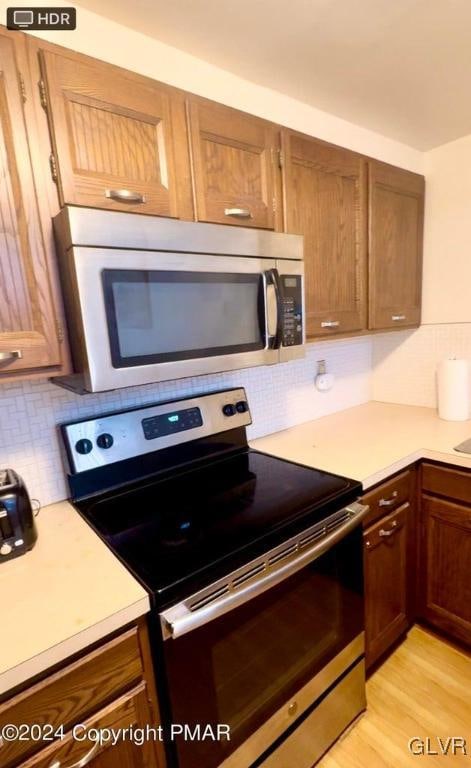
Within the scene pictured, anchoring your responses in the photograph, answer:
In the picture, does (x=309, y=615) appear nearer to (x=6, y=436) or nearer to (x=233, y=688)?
(x=233, y=688)

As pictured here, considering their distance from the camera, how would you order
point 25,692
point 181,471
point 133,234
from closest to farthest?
point 25,692
point 133,234
point 181,471

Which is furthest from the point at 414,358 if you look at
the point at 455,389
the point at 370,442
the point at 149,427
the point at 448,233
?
the point at 149,427

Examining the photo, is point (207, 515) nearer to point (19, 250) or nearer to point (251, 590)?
point (251, 590)

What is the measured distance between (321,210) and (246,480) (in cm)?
106

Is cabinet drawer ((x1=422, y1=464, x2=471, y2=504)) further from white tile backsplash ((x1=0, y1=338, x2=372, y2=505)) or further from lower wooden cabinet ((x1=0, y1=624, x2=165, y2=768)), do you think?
lower wooden cabinet ((x1=0, y1=624, x2=165, y2=768))

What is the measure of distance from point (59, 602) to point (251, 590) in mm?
426

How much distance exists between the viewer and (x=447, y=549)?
1.51 meters

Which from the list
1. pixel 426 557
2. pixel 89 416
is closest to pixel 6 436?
pixel 89 416

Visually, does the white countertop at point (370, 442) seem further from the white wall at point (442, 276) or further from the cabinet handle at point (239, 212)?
the cabinet handle at point (239, 212)

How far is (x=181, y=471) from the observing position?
141 centimetres

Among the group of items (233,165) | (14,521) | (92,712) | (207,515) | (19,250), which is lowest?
(92,712)

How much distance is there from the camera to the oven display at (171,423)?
52.2 inches

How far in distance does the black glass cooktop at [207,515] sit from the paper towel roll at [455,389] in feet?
2.92

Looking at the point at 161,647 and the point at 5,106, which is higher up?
the point at 5,106
